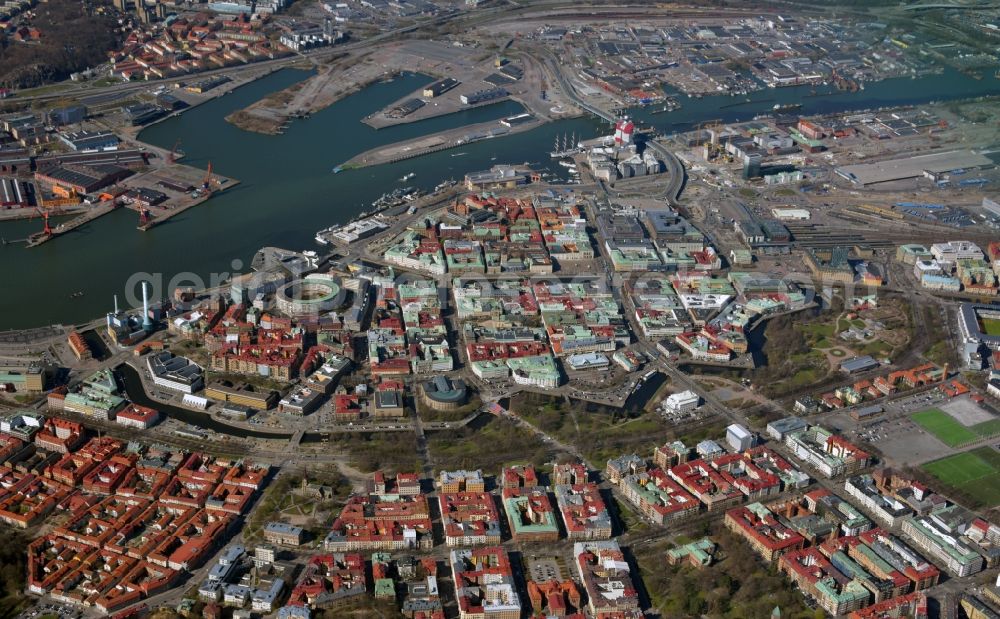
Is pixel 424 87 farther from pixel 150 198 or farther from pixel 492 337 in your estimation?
pixel 492 337

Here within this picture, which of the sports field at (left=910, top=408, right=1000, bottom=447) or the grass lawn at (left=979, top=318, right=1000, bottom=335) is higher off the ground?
the grass lawn at (left=979, top=318, right=1000, bottom=335)

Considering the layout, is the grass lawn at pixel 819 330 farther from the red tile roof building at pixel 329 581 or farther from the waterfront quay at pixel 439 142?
the waterfront quay at pixel 439 142

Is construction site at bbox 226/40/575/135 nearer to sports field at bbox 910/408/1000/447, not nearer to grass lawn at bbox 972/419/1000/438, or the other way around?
sports field at bbox 910/408/1000/447

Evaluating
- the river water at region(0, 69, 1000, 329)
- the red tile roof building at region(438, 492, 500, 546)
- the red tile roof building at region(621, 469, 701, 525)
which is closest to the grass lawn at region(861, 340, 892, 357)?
the red tile roof building at region(621, 469, 701, 525)

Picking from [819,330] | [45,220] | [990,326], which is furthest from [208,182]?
[990,326]

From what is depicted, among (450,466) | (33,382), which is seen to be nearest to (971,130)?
(450,466)

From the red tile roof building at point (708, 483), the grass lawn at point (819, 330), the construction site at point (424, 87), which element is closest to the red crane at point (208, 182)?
the construction site at point (424, 87)

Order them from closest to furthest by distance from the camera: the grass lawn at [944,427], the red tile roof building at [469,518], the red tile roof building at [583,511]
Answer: the red tile roof building at [469,518]
the red tile roof building at [583,511]
the grass lawn at [944,427]
